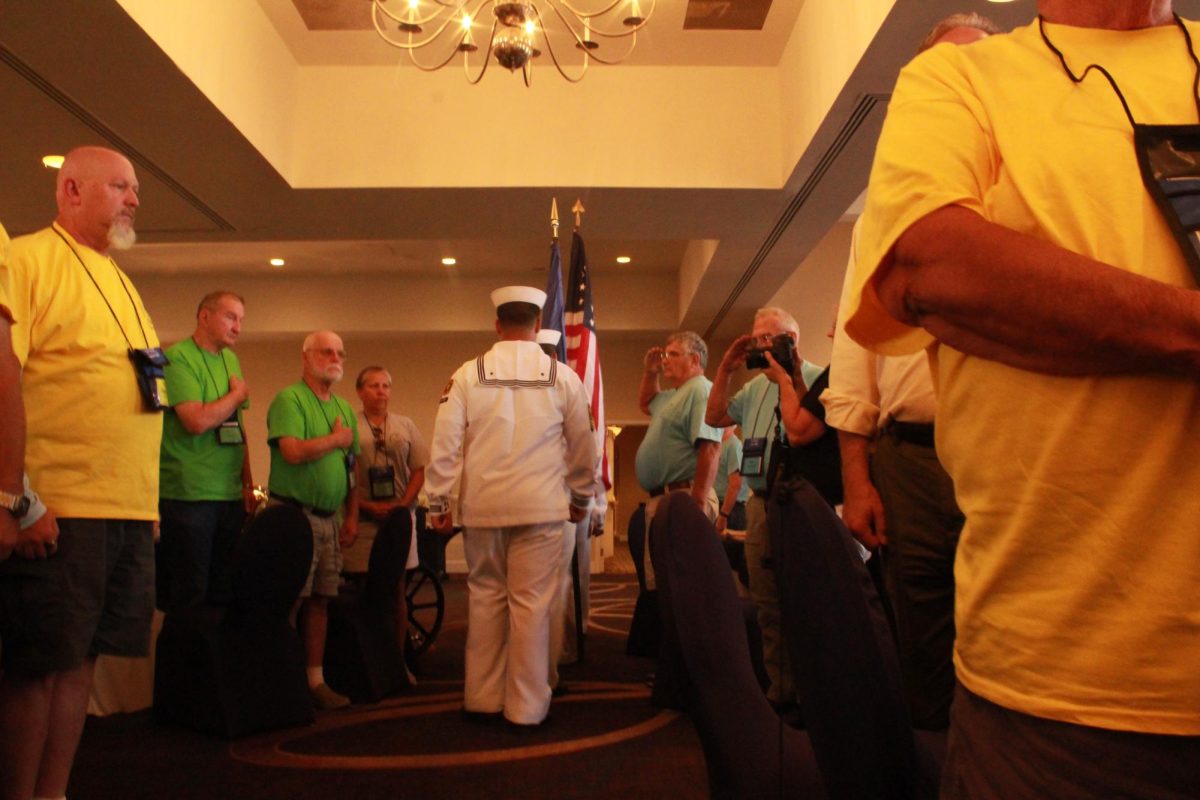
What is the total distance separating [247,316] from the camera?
1019cm

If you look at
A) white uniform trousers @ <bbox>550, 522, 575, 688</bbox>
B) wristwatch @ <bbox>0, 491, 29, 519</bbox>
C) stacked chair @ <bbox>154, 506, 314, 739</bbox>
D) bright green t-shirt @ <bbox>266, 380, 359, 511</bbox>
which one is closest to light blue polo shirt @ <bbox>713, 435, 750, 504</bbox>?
white uniform trousers @ <bbox>550, 522, 575, 688</bbox>

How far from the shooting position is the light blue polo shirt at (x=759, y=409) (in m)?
3.26

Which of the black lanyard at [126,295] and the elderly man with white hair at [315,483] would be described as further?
the elderly man with white hair at [315,483]

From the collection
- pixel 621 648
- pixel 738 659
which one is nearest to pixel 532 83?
pixel 621 648

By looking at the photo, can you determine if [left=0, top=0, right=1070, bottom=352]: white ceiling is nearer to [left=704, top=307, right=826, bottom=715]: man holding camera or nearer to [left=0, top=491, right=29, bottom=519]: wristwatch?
[left=704, top=307, right=826, bottom=715]: man holding camera

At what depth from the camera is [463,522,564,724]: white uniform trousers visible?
3.21 metres

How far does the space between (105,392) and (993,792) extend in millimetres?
1954

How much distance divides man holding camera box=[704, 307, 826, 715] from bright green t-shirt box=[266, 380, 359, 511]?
1.49 m

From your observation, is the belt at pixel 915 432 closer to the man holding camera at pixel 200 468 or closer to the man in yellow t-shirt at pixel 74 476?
the man in yellow t-shirt at pixel 74 476

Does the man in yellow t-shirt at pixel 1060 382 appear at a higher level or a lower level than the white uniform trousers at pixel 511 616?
higher

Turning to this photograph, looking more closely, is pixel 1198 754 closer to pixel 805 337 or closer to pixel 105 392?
pixel 105 392

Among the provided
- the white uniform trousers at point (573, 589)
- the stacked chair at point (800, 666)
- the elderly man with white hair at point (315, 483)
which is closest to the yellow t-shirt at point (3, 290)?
the stacked chair at point (800, 666)

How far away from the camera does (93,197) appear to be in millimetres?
2125

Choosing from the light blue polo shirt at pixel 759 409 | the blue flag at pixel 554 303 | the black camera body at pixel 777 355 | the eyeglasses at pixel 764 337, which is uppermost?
the blue flag at pixel 554 303
